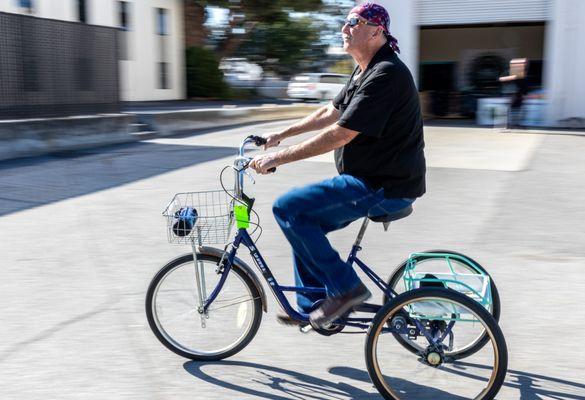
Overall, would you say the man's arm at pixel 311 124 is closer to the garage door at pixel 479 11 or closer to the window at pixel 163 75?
the garage door at pixel 479 11

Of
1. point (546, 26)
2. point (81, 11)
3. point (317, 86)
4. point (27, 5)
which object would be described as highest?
point (81, 11)

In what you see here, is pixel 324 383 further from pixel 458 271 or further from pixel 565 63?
pixel 565 63

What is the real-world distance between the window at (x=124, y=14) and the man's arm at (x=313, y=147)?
26.9m

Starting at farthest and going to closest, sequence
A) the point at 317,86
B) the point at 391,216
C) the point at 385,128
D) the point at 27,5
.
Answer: the point at 317,86
the point at 27,5
the point at 391,216
the point at 385,128

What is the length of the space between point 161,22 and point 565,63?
1927 cm

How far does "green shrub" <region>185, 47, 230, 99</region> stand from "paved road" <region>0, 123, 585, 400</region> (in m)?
22.0

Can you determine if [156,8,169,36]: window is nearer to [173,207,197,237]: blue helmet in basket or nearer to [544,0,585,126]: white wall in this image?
[544,0,585,126]: white wall

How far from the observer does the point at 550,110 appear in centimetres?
1827

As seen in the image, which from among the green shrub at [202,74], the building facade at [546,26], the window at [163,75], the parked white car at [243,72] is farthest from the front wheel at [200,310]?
the parked white car at [243,72]

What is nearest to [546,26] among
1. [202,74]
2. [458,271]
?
[458,271]

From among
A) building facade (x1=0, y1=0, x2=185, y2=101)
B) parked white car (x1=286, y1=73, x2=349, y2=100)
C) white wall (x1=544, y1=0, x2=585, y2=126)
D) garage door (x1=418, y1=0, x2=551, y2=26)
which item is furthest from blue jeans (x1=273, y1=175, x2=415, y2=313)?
parked white car (x1=286, y1=73, x2=349, y2=100)

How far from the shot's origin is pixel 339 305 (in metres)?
3.51

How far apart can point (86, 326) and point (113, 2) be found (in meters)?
25.8

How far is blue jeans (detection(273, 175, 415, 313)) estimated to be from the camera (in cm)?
343
